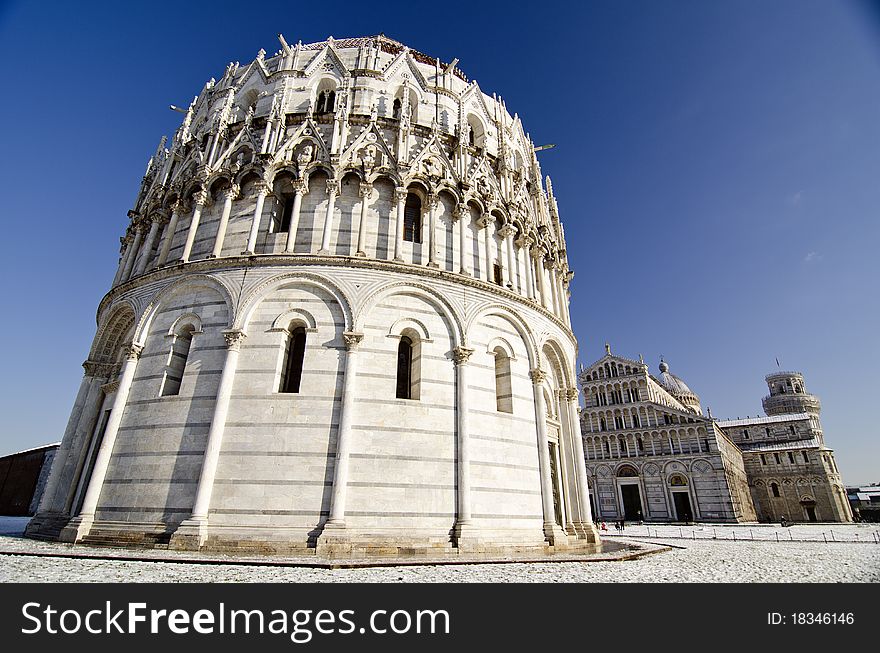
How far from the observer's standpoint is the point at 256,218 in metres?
15.6

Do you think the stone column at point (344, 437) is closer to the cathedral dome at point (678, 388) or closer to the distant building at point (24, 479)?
the distant building at point (24, 479)

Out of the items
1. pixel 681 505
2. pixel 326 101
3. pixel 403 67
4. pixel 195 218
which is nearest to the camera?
pixel 195 218

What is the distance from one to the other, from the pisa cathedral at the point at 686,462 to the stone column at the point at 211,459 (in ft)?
169

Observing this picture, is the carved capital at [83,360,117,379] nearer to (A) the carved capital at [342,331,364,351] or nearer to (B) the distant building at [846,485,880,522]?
(A) the carved capital at [342,331,364,351]

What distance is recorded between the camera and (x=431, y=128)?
18.0 meters

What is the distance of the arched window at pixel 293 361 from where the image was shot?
43.8ft

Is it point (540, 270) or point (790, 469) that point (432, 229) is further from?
point (790, 469)

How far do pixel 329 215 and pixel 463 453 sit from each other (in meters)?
9.17

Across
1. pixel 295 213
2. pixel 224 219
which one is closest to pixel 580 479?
pixel 295 213

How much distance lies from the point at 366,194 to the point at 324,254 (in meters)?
2.97

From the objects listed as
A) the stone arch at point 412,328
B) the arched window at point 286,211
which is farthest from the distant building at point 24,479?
the stone arch at point 412,328

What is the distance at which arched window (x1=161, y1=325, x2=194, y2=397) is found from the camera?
45.2ft
